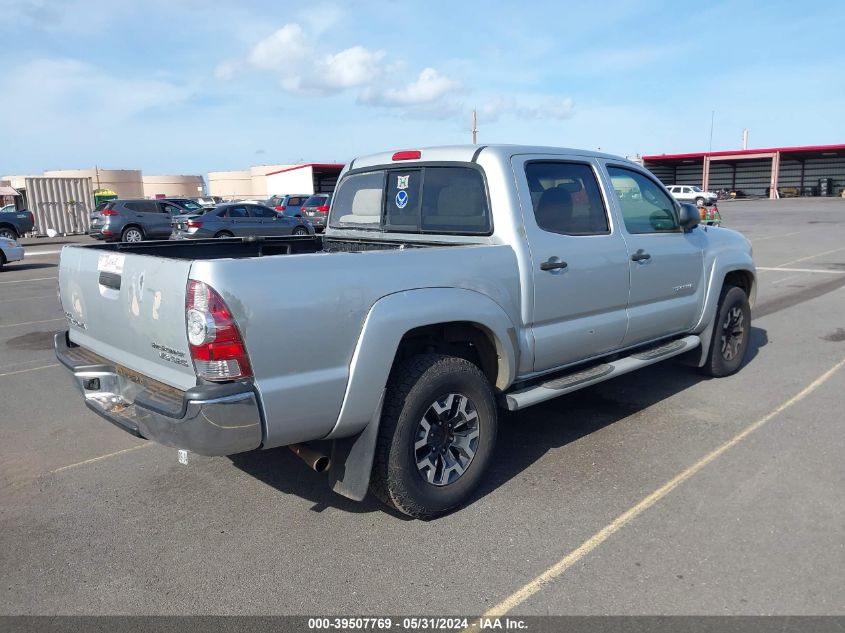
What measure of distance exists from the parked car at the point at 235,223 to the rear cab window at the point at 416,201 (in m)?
15.8

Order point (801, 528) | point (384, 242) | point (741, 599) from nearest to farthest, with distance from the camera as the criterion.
A: point (741, 599), point (801, 528), point (384, 242)

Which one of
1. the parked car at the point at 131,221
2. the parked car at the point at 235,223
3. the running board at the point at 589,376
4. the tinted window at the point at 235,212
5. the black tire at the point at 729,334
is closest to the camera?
the running board at the point at 589,376

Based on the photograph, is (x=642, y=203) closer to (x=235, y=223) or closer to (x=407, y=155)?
(x=407, y=155)

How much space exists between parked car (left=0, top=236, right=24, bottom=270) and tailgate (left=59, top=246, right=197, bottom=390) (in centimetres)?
1564

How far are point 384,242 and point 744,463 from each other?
108 inches

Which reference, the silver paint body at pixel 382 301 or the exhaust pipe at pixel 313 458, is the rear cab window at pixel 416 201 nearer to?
the silver paint body at pixel 382 301

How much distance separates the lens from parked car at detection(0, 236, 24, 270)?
56.6 ft

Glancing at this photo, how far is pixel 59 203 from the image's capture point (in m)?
34.2

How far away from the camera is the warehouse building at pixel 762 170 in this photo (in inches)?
2388

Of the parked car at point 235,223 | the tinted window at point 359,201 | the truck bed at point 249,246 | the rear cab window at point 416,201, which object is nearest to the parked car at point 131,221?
the parked car at point 235,223

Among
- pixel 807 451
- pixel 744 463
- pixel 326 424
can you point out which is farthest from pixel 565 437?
pixel 326 424

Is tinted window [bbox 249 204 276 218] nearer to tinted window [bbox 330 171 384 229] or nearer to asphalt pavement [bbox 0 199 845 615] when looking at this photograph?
asphalt pavement [bbox 0 199 845 615]

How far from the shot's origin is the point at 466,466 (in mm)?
3777

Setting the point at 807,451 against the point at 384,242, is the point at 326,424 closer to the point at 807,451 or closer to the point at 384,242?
the point at 384,242
